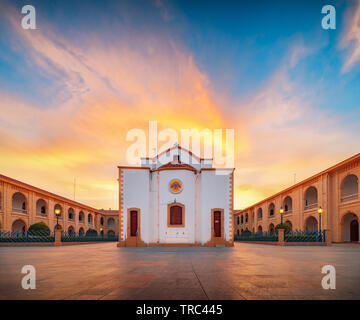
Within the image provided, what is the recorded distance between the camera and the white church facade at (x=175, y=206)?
2495 centimetres

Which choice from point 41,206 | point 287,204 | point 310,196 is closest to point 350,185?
point 310,196

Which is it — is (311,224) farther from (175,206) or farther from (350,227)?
(175,206)

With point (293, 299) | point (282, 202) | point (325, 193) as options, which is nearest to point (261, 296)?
point (293, 299)

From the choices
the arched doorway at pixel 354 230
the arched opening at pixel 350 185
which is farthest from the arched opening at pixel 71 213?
the arched doorway at pixel 354 230

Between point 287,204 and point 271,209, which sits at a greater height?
point 287,204

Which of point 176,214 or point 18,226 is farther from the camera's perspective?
point 18,226

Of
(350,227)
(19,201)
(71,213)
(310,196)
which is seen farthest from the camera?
(71,213)

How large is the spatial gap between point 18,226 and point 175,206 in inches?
1107

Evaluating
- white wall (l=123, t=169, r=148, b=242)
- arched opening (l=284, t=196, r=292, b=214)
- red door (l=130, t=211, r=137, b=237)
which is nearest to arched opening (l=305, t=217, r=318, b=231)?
arched opening (l=284, t=196, r=292, b=214)

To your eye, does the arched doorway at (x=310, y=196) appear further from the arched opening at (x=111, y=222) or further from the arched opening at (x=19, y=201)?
the arched opening at (x=111, y=222)

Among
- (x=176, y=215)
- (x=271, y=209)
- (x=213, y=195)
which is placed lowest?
(x=271, y=209)

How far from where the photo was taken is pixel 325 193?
32.8 meters

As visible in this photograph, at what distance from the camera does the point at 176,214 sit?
25.2 meters

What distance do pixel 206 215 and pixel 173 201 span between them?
3234 mm
